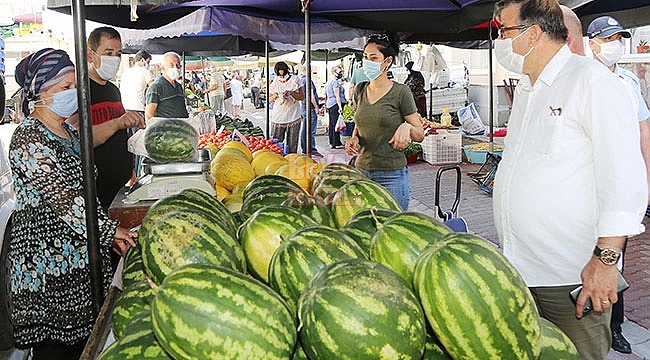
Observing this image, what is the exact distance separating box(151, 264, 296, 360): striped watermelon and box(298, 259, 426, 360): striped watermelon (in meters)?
0.07

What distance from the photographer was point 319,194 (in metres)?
2.67

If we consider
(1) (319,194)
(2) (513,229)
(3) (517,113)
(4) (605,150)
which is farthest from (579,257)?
(1) (319,194)

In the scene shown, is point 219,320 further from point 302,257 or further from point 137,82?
point 137,82

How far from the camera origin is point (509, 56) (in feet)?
8.69

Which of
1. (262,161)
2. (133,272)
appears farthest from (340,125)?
(133,272)

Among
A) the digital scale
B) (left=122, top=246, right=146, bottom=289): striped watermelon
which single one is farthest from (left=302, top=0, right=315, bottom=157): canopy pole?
(left=122, top=246, right=146, bottom=289): striped watermelon

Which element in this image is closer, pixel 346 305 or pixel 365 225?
pixel 346 305

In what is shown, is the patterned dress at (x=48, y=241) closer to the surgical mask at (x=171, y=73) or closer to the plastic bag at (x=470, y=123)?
the surgical mask at (x=171, y=73)

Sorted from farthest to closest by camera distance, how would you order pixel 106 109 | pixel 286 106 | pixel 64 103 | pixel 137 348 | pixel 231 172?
pixel 286 106 < pixel 106 109 < pixel 231 172 < pixel 64 103 < pixel 137 348

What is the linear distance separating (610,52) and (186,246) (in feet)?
13.9

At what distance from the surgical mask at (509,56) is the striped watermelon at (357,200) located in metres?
0.83

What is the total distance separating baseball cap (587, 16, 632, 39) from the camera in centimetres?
480

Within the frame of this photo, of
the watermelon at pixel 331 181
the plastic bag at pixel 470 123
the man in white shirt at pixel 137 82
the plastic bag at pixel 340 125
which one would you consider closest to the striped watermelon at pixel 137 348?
the watermelon at pixel 331 181

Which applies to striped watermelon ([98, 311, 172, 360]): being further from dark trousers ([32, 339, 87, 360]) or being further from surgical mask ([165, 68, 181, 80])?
surgical mask ([165, 68, 181, 80])
